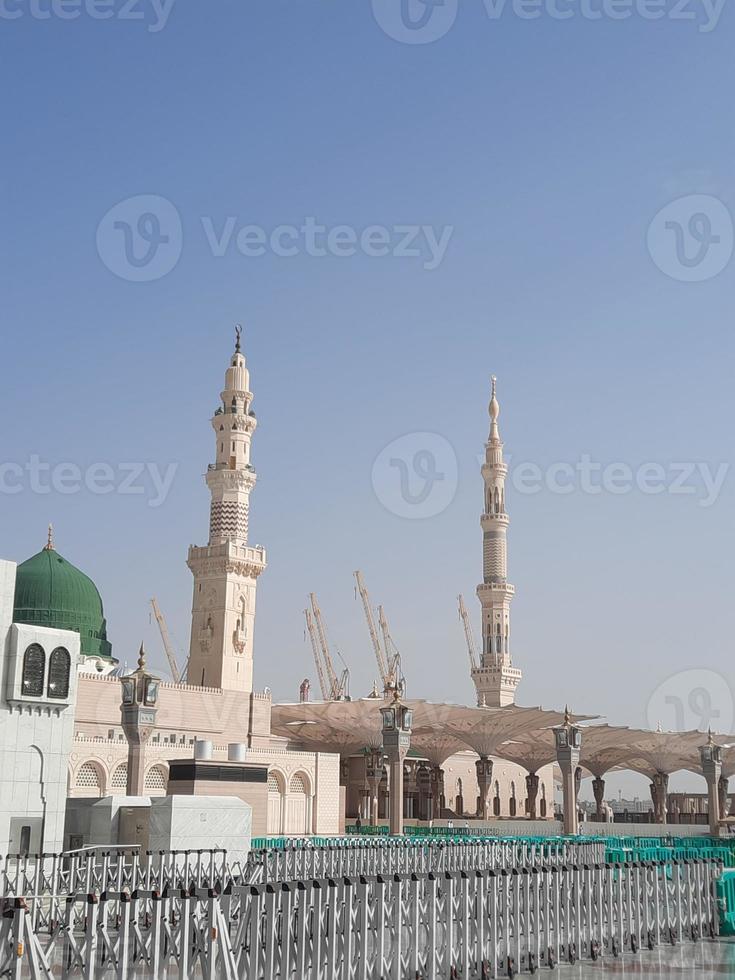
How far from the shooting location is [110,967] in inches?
518

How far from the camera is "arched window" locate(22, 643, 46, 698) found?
24.2m

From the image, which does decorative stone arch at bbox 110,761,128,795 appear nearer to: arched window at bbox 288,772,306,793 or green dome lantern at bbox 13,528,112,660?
arched window at bbox 288,772,306,793

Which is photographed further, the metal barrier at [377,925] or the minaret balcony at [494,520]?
the minaret balcony at [494,520]

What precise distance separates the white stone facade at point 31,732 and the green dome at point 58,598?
43.7 meters

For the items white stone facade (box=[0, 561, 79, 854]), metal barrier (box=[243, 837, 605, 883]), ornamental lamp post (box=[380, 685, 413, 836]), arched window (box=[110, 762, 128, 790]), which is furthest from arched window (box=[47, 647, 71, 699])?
arched window (box=[110, 762, 128, 790])

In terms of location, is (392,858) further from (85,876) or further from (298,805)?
(298,805)

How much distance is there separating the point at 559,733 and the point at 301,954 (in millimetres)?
37880

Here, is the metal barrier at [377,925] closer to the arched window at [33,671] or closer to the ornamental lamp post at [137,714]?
the arched window at [33,671]

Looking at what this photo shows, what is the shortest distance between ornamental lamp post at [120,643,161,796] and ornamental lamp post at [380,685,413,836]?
9807 millimetres

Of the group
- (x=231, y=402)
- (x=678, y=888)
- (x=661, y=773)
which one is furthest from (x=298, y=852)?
(x=661, y=773)

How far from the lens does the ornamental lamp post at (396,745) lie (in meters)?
43.4

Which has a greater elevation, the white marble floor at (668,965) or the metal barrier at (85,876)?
the metal barrier at (85,876)

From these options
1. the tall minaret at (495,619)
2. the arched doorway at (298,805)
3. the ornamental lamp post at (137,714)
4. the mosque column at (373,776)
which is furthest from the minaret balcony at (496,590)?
the ornamental lamp post at (137,714)

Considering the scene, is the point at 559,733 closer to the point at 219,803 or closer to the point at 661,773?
the point at 219,803
